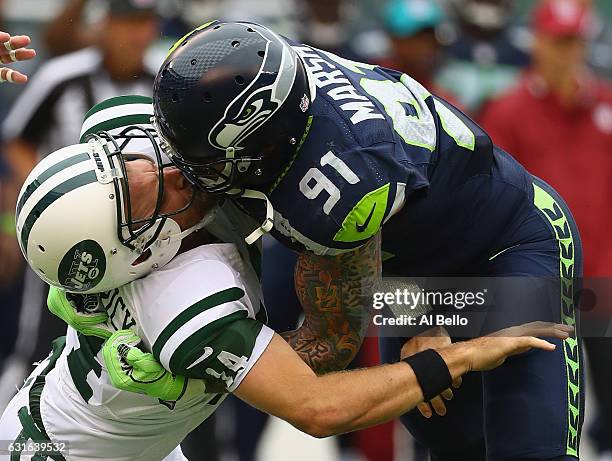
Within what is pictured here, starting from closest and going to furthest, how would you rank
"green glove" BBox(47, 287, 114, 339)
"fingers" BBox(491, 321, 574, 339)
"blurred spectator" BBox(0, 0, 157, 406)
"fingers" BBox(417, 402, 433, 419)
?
"green glove" BBox(47, 287, 114, 339) < "fingers" BBox(491, 321, 574, 339) < "fingers" BBox(417, 402, 433, 419) < "blurred spectator" BBox(0, 0, 157, 406)

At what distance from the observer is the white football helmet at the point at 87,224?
332cm

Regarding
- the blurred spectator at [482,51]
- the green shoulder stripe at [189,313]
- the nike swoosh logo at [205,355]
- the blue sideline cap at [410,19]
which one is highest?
the green shoulder stripe at [189,313]

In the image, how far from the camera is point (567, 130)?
6230mm

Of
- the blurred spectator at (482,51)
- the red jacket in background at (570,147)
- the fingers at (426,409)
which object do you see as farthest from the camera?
the blurred spectator at (482,51)

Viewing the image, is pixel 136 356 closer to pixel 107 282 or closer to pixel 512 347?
pixel 107 282

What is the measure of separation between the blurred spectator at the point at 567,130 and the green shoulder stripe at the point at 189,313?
303 centimetres

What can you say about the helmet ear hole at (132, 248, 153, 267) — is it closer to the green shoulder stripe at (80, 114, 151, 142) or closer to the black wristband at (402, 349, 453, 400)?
the green shoulder stripe at (80, 114, 151, 142)

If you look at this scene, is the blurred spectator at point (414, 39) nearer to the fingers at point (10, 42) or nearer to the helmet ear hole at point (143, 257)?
the fingers at point (10, 42)

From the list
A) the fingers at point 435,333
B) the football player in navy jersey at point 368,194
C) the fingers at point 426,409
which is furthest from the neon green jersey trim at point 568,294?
the fingers at point 426,409

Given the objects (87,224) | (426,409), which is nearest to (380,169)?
(87,224)

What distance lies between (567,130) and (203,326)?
333 cm

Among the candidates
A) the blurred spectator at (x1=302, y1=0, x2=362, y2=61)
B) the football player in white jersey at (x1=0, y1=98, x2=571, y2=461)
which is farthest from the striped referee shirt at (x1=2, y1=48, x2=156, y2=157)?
the football player in white jersey at (x1=0, y1=98, x2=571, y2=461)

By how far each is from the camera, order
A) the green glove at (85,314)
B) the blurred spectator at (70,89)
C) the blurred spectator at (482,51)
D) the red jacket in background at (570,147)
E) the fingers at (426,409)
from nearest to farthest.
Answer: the green glove at (85,314) → the fingers at (426,409) → the blurred spectator at (70,89) → the red jacket in background at (570,147) → the blurred spectator at (482,51)

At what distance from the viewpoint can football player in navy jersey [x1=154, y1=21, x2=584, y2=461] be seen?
336 centimetres
